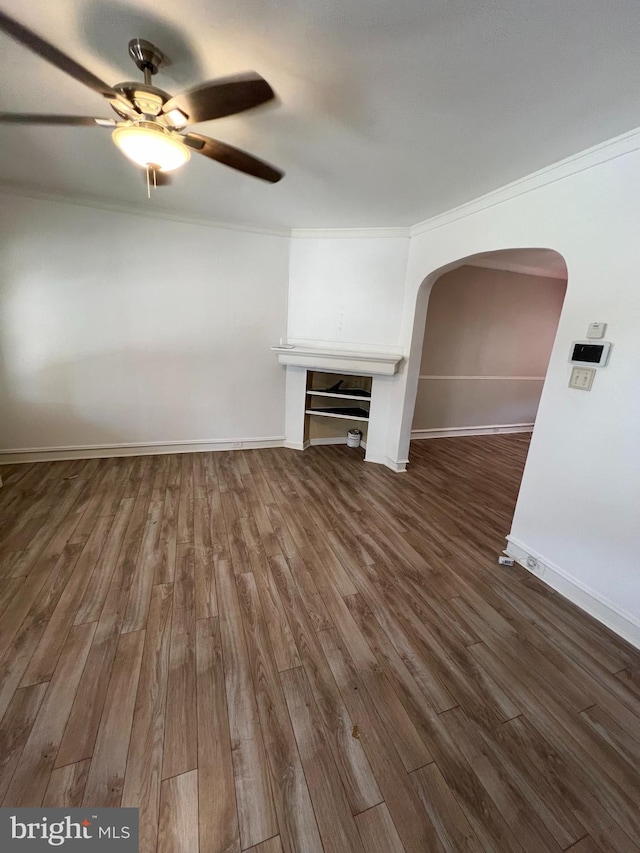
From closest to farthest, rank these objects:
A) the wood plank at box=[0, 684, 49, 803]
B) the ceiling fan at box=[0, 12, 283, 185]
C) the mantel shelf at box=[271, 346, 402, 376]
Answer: the wood plank at box=[0, 684, 49, 803] < the ceiling fan at box=[0, 12, 283, 185] < the mantel shelf at box=[271, 346, 402, 376]

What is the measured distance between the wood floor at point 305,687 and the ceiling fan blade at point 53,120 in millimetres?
2262

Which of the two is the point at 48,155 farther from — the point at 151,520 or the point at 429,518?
the point at 429,518

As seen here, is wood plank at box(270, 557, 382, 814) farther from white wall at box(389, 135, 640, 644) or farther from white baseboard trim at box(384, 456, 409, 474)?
white baseboard trim at box(384, 456, 409, 474)

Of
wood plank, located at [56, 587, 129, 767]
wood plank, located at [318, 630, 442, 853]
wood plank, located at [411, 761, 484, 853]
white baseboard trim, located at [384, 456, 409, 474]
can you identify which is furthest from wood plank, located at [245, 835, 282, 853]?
white baseboard trim, located at [384, 456, 409, 474]

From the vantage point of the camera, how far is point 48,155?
220cm

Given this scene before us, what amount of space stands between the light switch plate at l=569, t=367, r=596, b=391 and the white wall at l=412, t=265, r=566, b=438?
2719 millimetres

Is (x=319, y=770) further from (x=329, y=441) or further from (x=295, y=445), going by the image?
(x=329, y=441)

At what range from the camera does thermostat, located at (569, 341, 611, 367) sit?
1.73 meters

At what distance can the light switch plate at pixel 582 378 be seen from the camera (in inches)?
71.2

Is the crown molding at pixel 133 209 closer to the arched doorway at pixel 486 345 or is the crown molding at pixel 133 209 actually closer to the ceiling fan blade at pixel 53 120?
the ceiling fan blade at pixel 53 120

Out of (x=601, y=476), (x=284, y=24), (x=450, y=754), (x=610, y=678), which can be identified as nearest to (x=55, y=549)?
(x=450, y=754)

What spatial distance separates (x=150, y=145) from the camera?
1.38 metres

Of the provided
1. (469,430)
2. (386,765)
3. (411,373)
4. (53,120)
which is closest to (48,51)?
(53,120)

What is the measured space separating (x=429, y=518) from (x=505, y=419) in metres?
3.48
